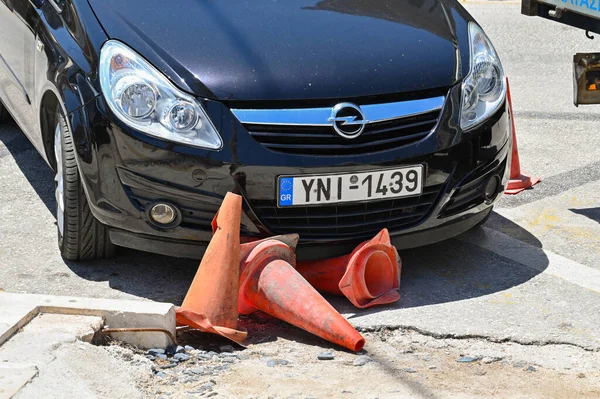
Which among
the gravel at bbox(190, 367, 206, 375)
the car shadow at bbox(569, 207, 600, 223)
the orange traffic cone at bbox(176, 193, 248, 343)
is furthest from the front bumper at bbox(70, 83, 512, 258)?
the car shadow at bbox(569, 207, 600, 223)

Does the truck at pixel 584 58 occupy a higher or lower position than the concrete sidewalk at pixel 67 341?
higher

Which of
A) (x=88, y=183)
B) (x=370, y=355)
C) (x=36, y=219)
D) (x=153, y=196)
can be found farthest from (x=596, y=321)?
(x=36, y=219)

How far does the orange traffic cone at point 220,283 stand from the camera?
175 inches

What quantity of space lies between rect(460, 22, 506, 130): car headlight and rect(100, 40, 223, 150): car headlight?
3.80 ft

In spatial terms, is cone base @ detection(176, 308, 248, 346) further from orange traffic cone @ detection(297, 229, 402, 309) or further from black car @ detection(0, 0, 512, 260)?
orange traffic cone @ detection(297, 229, 402, 309)

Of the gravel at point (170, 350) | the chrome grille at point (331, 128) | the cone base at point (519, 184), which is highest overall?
the chrome grille at point (331, 128)

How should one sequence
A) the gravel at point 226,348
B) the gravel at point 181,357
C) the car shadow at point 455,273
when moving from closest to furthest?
the gravel at point 181,357, the gravel at point 226,348, the car shadow at point 455,273

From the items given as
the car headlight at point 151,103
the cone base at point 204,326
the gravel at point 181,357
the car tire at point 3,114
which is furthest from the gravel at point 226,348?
the car tire at point 3,114

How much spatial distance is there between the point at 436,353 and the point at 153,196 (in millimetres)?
1334

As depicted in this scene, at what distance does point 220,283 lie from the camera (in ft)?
14.9

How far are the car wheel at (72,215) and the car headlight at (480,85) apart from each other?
1710 mm

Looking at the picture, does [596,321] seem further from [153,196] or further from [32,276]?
[32,276]

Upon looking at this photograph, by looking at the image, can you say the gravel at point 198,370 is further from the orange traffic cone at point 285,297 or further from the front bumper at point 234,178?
the front bumper at point 234,178

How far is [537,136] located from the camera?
7637 millimetres
